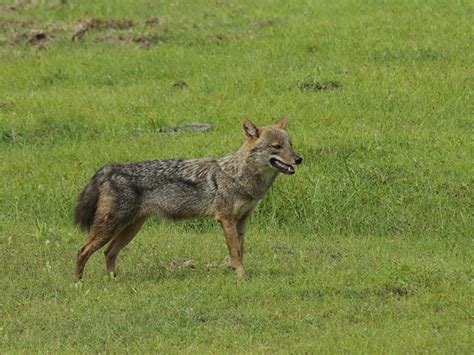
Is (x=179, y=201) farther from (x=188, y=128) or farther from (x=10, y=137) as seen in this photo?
(x=10, y=137)

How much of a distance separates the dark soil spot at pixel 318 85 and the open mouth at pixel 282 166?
6.42m

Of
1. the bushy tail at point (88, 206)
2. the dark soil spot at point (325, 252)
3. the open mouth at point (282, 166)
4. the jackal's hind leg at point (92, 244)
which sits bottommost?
the dark soil spot at point (325, 252)

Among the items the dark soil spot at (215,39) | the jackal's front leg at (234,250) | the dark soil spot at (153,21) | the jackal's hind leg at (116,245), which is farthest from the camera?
the dark soil spot at (153,21)

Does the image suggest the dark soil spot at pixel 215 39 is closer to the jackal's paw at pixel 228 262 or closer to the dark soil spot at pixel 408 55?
the dark soil spot at pixel 408 55

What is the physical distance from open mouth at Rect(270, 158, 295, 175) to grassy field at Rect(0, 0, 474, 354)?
1.07 m

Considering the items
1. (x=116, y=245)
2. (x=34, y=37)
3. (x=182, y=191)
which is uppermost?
(x=182, y=191)

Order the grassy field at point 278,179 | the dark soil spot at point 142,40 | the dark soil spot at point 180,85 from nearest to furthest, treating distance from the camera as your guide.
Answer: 1. the grassy field at point 278,179
2. the dark soil spot at point 180,85
3. the dark soil spot at point 142,40

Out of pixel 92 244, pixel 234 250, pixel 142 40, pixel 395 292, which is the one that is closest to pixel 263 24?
pixel 142 40

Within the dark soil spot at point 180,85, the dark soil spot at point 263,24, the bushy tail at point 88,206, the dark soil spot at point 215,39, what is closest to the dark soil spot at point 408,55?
the dark soil spot at point 263,24

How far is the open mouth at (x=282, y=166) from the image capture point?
13070 mm

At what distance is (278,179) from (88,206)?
11.0ft

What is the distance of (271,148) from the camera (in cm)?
1323

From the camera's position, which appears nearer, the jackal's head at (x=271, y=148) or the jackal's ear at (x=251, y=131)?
the jackal's head at (x=271, y=148)

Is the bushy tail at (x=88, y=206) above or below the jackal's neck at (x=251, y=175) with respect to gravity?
below
